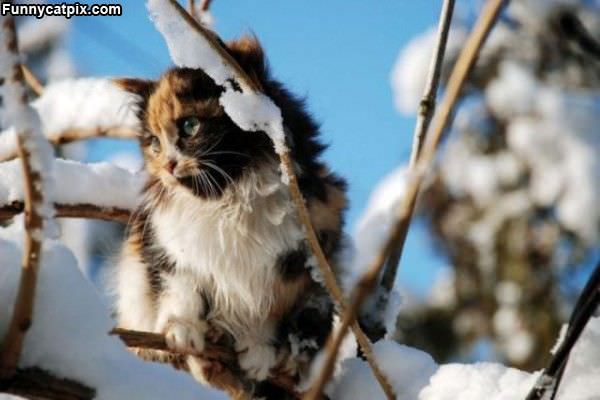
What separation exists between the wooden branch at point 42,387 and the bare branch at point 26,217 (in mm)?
83

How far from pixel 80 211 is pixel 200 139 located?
506mm

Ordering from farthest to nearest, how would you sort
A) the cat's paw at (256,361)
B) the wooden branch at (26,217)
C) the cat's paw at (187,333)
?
the cat's paw at (256,361)
the cat's paw at (187,333)
the wooden branch at (26,217)

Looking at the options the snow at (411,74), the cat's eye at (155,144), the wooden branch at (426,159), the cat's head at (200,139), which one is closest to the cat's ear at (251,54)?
the cat's head at (200,139)

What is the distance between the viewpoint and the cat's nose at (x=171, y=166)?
217 cm

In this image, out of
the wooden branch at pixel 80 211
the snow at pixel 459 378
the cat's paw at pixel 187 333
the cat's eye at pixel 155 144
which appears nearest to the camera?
the snow at pixel 459 378

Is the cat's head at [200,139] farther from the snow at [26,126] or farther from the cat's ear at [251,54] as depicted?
the snow at [26,126]

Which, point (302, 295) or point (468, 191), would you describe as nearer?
point (302, 295)

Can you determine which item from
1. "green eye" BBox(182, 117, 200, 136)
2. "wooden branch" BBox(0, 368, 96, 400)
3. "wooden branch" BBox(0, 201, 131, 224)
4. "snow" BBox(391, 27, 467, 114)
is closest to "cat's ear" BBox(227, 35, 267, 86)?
"green eye" BBox(182, 117, 200, 136)

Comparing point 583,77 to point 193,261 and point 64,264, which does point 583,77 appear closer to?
point 193,261

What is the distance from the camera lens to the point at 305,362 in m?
2.06

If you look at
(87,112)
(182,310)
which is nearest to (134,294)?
(182,310)

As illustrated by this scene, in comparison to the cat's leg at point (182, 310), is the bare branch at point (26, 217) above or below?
below

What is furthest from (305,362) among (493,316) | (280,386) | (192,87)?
(493,316)

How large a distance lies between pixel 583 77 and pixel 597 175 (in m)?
0.73
